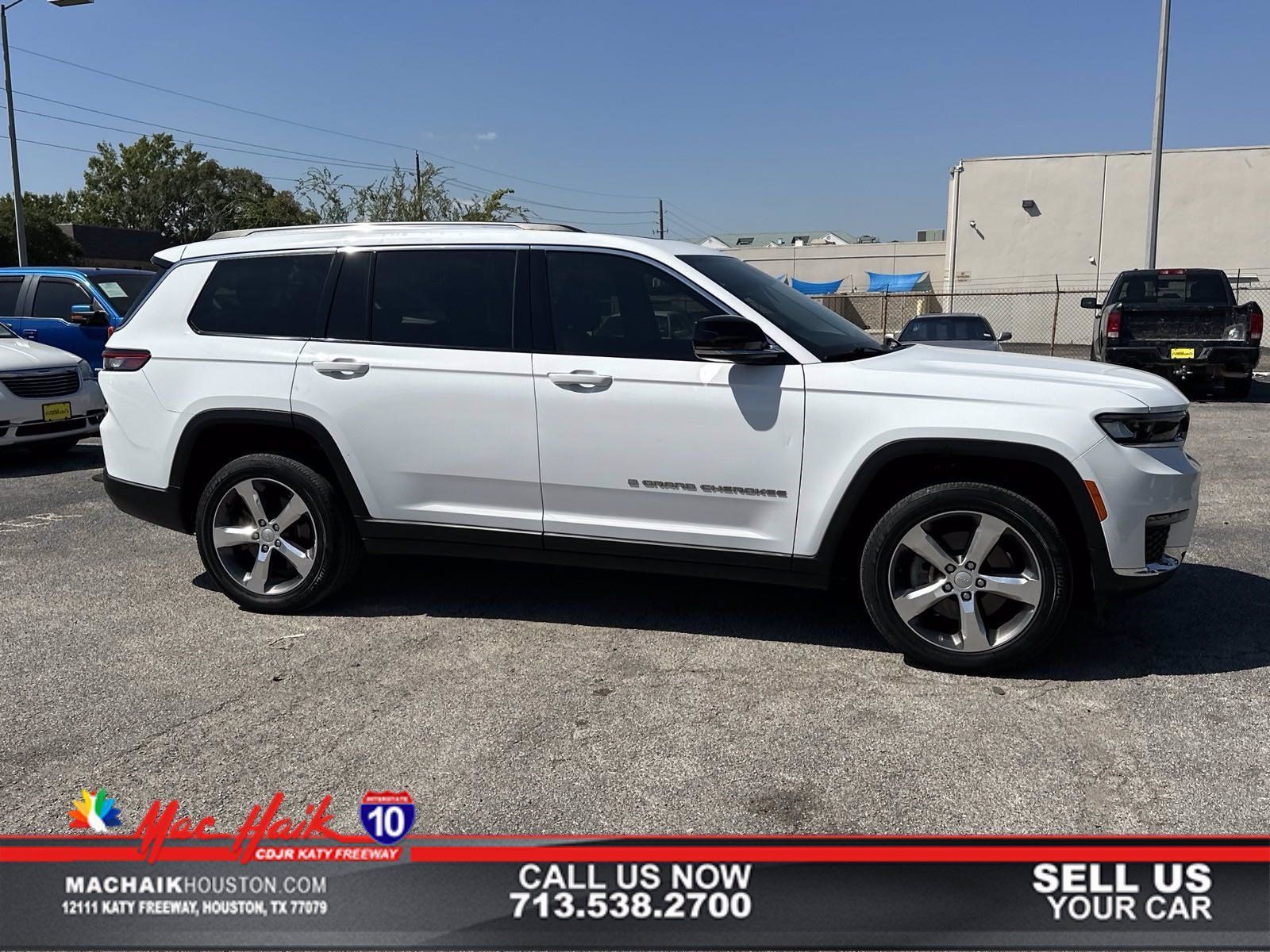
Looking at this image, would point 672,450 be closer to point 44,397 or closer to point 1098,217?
point 44,397

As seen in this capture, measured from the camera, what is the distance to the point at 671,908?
2.74m

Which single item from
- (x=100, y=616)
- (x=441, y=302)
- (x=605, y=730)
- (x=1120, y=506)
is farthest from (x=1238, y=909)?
(x=100, y=616)

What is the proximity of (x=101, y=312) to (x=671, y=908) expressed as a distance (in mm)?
10967

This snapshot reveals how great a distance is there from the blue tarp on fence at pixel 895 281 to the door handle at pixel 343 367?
4282cm

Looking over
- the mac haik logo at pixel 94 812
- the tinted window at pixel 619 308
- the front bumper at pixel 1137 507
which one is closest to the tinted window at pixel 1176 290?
the front bumper at pixel 1137 507

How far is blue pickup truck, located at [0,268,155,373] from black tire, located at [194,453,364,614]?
24.8 ft

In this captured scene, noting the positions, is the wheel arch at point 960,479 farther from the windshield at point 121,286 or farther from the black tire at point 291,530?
the windshield at point 121,286

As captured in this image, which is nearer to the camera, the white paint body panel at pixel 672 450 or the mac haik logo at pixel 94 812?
the mac haik logo at pixel 94 812

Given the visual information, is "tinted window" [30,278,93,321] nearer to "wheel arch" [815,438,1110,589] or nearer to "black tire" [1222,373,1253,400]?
"wheel arch" [815,438,1110,589]

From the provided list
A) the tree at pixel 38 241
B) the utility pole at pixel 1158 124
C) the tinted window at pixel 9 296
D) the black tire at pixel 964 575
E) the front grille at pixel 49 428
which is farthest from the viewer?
the tree at pixel 38 241

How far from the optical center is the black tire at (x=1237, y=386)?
1436 cm

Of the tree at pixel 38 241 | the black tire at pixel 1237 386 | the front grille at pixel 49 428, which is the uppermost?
the tree at pixel 38 241

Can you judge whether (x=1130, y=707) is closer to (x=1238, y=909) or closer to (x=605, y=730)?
(x=1238, y=909)

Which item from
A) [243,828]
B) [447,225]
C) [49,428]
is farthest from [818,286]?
[243,828]
